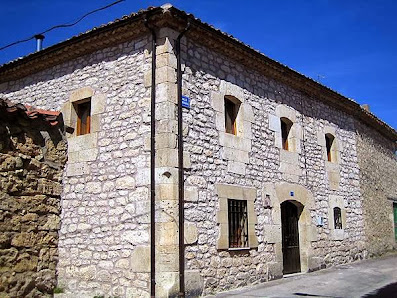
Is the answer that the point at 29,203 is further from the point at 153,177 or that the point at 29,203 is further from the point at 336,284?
the point at 336,284

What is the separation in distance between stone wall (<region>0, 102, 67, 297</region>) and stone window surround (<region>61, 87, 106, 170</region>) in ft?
0.77

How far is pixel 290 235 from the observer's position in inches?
412

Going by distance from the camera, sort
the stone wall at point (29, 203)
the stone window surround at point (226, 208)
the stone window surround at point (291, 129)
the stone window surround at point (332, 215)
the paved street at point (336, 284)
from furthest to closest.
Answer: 1. the stone window surround at point (332, 215)
2. the stone window surround at point (291, 129)
3. the stone window surround at point (226, 208)
4. the paved street at point (336, 284)
5. the stone wall at point (29, 203)

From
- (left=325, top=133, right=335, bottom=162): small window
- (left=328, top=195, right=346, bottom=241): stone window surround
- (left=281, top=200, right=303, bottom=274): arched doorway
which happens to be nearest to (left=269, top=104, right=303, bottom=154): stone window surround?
(left=281, top=200, right=303, bottom=274): arched doorway

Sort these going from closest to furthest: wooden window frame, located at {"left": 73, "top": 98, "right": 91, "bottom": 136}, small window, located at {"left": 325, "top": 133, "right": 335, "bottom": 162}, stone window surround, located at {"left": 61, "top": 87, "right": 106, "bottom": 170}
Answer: stone window surround, located at {"left": 61, "top": 87, "right": 106, "bottom": 170}
wooden window frame, located at {"left": 73, "top": 98, "right": 91, "bottom": 136}
small window, located at {"left": 325, "top": 133, "right": 335, "bottom": 162}

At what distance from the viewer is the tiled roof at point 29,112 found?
307 inches

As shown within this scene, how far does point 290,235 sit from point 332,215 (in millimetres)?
1865

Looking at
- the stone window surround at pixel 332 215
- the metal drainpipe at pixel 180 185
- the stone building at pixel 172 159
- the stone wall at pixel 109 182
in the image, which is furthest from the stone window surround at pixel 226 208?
the stone window surround at pixel 332 215

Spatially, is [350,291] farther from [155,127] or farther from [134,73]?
[134,73]

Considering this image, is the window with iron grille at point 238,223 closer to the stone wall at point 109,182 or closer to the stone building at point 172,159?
the stone building at point 172,159

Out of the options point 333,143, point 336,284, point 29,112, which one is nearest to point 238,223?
point 336,284

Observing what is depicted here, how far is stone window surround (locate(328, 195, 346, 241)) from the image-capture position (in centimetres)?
1161

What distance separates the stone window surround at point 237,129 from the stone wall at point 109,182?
1557mm

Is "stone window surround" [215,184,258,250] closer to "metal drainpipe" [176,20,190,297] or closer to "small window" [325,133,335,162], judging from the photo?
"metal drainpipe" [176,20,190,297]
